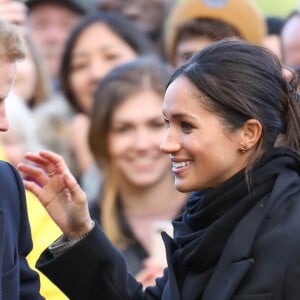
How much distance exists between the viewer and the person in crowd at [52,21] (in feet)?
26.2

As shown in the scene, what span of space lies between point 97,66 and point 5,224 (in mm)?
3123

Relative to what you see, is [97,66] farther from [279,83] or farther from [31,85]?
[279,83]

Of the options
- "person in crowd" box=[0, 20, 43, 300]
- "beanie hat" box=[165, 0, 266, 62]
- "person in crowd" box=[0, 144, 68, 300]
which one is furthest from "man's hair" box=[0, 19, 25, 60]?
"beanie hat" box=[165, 0, 266, 62]

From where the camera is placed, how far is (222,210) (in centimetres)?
370

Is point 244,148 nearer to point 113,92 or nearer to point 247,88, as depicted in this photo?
point 247,88

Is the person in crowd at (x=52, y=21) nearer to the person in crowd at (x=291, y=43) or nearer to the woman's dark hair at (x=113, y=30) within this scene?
the woman's dark hair at (x=113, y=30)

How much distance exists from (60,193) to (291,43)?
268cm

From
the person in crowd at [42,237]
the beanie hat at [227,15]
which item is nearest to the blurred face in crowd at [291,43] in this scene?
the beanie hat at [227,15]

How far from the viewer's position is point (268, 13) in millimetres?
8531

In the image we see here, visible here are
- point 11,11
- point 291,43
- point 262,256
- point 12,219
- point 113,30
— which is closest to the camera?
point 262,256

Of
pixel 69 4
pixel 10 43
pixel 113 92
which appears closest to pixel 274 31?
pixel 69 4

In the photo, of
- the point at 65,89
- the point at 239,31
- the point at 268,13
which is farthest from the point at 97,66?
the point at 268,13

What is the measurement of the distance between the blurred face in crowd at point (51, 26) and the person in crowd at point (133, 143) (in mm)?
Result: 2024

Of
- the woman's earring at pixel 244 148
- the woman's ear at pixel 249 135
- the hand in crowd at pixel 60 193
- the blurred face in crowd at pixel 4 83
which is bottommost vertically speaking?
the hand in crowd at pixel 60 193
